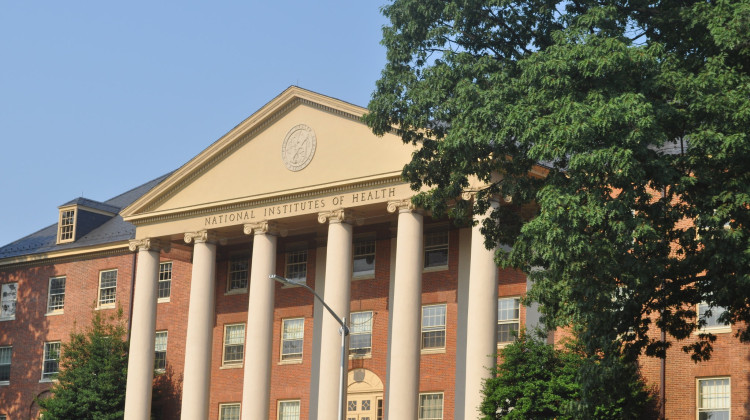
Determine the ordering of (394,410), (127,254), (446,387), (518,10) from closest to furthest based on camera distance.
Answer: (518,10), (394,410), (446,387), (127,254)

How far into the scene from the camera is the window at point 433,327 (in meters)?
44.0

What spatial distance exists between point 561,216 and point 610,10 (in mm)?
5007

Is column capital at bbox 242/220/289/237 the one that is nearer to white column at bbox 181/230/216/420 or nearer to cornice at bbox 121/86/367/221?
white column at bbox 181/230/216/420

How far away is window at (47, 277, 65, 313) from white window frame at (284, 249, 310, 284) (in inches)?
597

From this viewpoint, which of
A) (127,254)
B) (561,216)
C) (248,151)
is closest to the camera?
(561,216)

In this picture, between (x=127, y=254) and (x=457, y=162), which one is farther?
(x=127, y=254)

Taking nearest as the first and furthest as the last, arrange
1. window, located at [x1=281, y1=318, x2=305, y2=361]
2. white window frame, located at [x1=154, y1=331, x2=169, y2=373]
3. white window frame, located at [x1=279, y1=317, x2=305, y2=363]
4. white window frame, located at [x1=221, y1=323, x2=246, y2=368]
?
white window frame, located at [x1=279, y1=317, x2=305, y2=363] < window, located at [x1=281, y1=318, x2=305, y2=361] < white window frame, located at [x1=221, y1=323, x2=246, y2=368] < white window frame, located at [x1=154, y1=331, x2=169, y2=373]

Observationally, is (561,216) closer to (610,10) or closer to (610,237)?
(610,237)

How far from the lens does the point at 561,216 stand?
24422 mm

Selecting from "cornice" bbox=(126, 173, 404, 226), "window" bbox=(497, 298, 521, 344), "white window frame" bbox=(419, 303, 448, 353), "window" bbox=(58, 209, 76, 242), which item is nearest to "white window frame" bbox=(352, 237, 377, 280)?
Answer: "white window frame" bbox=(419, 303, 448, 353)

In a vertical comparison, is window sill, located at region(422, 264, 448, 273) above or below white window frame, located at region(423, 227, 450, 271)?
below

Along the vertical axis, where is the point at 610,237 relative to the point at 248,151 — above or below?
below

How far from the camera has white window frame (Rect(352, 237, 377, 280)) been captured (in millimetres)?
46562

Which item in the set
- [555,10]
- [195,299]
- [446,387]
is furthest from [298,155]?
[555,10]
